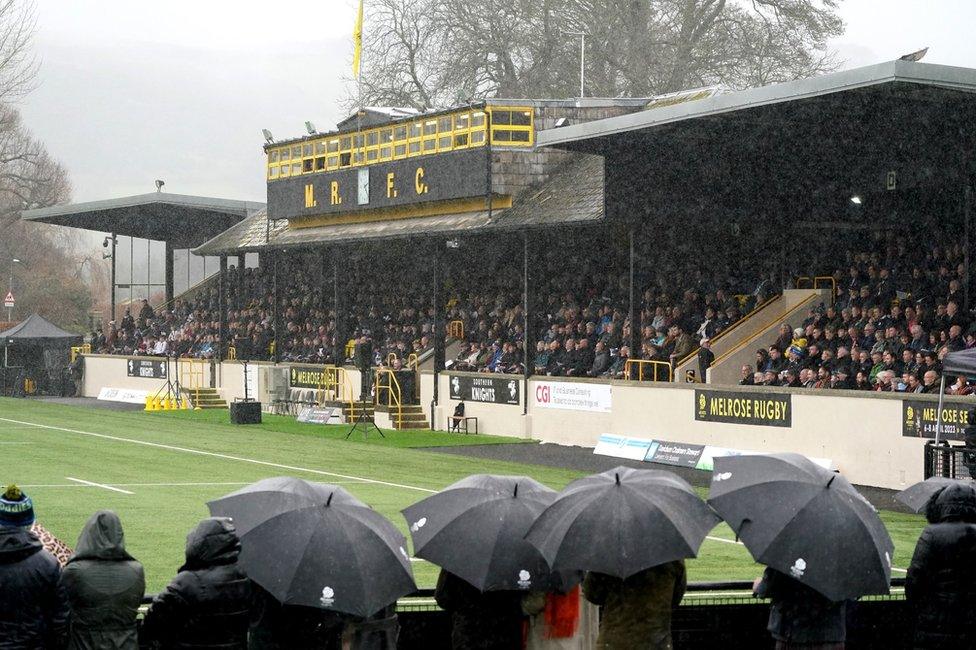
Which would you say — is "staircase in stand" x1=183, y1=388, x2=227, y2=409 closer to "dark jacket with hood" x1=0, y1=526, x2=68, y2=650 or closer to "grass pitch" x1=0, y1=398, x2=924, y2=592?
"grass pitch" x1=0, y1=398, x2=924, y2=592

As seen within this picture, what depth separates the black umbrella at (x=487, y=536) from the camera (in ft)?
24.5

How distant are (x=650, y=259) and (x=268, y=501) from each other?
27.5 m

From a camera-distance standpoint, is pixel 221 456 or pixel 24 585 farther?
pixel 221 456

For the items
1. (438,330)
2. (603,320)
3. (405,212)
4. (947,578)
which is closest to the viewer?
(947,578)

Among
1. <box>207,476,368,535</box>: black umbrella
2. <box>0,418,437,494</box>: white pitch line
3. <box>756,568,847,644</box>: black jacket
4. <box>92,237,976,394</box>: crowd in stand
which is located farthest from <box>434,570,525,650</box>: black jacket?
<box>92,237,976,394</box>: crowd in stand

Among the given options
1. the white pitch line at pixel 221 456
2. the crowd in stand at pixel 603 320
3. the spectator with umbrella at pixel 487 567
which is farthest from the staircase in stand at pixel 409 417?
the spectator with umbrella at pixel 487 567

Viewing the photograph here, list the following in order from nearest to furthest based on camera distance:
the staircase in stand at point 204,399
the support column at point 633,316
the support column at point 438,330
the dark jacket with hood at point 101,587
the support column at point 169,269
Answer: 1. the dark jacket with hood at point 101,587
2. the support column at point 633,316
3. the support column at point 438,330
4. the staircase in stand at point 204,399
5. the support column at point 169,269

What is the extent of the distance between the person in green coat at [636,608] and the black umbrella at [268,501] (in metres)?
1.39

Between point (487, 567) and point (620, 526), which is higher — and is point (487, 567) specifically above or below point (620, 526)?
below

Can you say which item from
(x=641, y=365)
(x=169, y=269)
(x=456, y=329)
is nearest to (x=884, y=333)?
(x=641, y=365)

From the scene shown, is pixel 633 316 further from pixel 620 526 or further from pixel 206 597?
pixel 206 597

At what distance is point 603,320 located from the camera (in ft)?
113

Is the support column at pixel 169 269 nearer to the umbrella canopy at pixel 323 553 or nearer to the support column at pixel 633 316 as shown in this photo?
the support column at pixel 633 316

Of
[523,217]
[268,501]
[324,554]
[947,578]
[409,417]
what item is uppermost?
[523,217]
